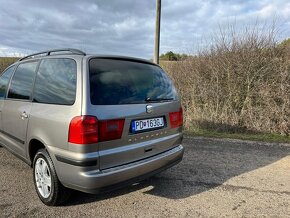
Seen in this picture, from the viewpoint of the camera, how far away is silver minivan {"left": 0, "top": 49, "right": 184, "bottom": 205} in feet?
10.0

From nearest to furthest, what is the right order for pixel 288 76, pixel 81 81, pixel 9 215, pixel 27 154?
pixel 81 81 → pixel 9 215 → pixel 27 154 → pixel 288 76

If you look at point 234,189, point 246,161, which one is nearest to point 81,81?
point 234,189

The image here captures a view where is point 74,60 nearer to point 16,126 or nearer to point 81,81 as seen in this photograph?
point 81,81

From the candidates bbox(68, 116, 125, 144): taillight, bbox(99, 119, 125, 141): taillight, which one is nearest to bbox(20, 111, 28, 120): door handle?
bbox(68, 116, 125, 144): taillight

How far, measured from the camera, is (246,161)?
5.38 m

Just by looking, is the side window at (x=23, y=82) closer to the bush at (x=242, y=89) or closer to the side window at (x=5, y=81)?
the side window at (x=5, y=81)

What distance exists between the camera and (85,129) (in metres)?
2.98

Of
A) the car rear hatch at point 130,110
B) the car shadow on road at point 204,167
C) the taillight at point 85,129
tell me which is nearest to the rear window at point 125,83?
the car rear hatch at point 130,110

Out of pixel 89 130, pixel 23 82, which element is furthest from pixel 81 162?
pixel 23 82

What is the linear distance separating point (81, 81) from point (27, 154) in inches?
61.9

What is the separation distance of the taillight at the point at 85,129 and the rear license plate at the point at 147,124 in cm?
51

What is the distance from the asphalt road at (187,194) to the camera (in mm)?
3461

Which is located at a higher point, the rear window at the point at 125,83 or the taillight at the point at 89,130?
the rear window at the point at 125,83

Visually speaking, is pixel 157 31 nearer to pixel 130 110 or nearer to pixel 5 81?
pixel 5 81
